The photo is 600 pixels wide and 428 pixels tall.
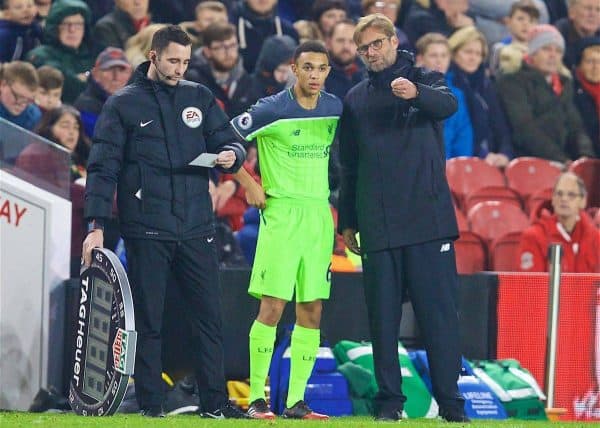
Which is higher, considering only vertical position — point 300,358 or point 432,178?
point 432,178

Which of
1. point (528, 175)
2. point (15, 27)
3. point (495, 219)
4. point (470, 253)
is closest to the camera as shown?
point (15, 27)

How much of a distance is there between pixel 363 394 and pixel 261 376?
53.9 inches

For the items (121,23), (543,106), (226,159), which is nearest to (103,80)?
(121,23)

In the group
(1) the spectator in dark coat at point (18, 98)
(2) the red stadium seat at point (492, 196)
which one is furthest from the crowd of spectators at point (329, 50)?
(2) the red stadium seat at point (492, 196)

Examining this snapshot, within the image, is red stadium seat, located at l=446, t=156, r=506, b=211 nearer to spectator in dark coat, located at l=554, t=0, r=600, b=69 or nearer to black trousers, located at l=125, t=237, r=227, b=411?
spectator in dark coat, located at l=554, t=0, r=600, b=69

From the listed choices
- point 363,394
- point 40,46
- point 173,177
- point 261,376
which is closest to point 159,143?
point 173,177

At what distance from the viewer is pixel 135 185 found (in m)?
7.54

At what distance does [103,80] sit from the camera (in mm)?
11406

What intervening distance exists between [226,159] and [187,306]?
85 centimetres

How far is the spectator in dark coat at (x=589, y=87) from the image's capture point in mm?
14656

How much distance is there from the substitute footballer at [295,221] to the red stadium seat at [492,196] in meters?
5.16

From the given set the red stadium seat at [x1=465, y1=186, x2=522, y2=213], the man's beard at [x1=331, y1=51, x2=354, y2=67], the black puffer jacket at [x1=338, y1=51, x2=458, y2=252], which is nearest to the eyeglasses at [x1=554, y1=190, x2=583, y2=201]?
the red stadium seat at [x1=465, y1=186, x2=522, y2=213]

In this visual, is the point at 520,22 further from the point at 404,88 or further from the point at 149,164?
the point at 149,164

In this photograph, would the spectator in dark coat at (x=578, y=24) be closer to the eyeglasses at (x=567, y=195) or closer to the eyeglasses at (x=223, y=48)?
the eyeglasses at (x=567, y=195)
